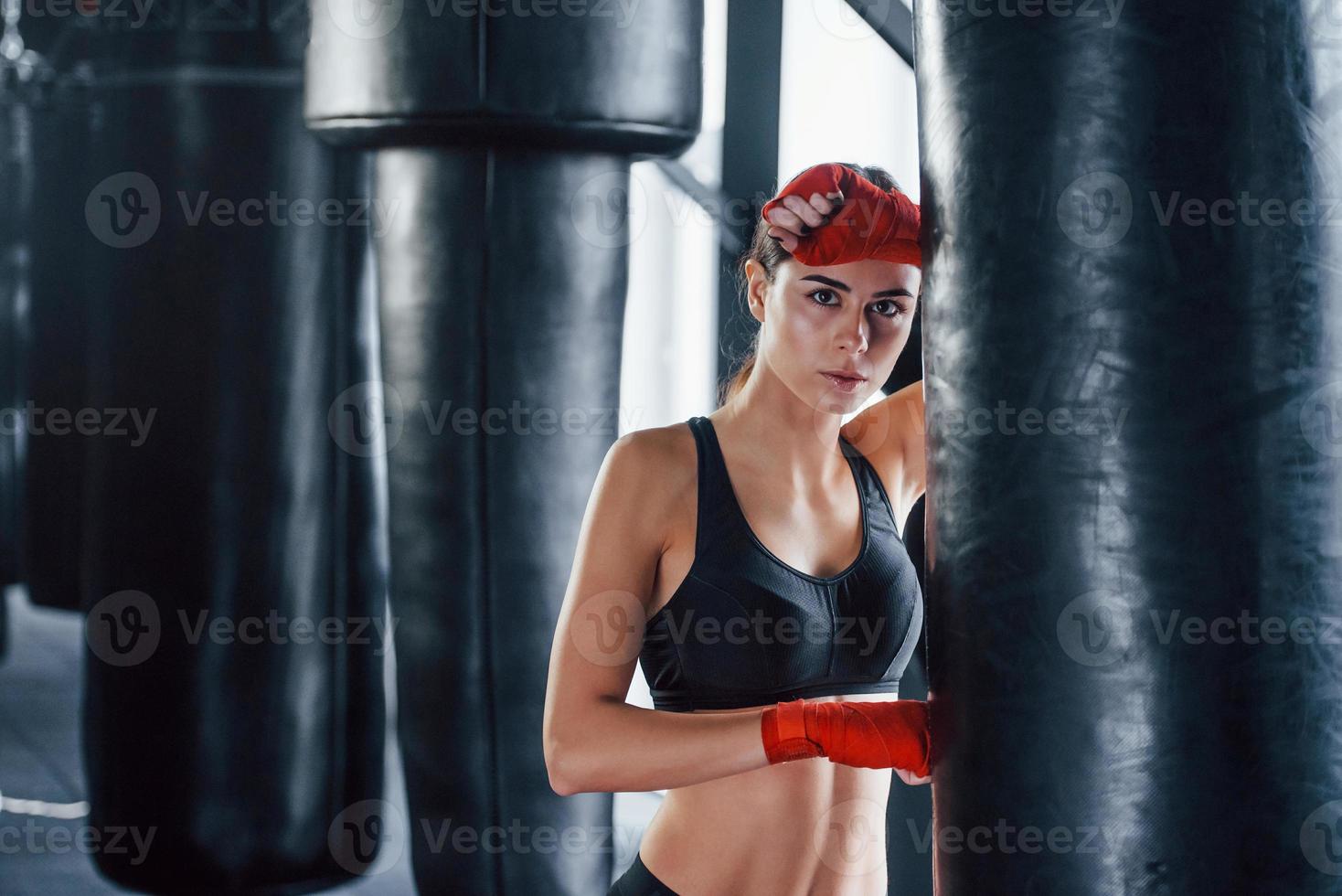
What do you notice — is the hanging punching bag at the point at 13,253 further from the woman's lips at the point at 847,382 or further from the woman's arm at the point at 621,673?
the woman's lips at the point at 847,382

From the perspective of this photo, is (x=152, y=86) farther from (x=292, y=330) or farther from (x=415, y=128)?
(x=415, y=128)

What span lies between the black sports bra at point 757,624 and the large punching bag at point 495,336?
118cm

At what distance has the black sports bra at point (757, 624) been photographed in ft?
5.64

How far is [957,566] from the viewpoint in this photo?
1188mm

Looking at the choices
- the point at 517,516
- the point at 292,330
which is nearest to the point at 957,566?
the point at 517,516

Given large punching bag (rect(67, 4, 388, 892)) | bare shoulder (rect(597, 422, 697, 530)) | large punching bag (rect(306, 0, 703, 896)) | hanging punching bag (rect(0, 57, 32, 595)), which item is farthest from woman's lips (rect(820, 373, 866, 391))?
hanging punching bag (rect(0, 57, 32, 595))

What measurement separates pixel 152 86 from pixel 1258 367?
A: 336cm

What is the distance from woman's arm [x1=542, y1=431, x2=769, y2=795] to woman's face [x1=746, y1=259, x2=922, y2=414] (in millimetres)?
211

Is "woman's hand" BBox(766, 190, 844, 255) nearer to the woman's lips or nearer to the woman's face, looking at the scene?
the woman's face

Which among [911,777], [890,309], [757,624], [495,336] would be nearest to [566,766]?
[757,624]

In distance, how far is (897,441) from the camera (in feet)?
6.76

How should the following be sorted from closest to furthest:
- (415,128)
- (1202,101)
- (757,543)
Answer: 1. (1202,101)
2. (757,543)
3. (415,128)

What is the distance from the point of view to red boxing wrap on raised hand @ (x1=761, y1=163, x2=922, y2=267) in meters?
1.69

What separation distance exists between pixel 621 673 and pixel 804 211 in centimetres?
62
